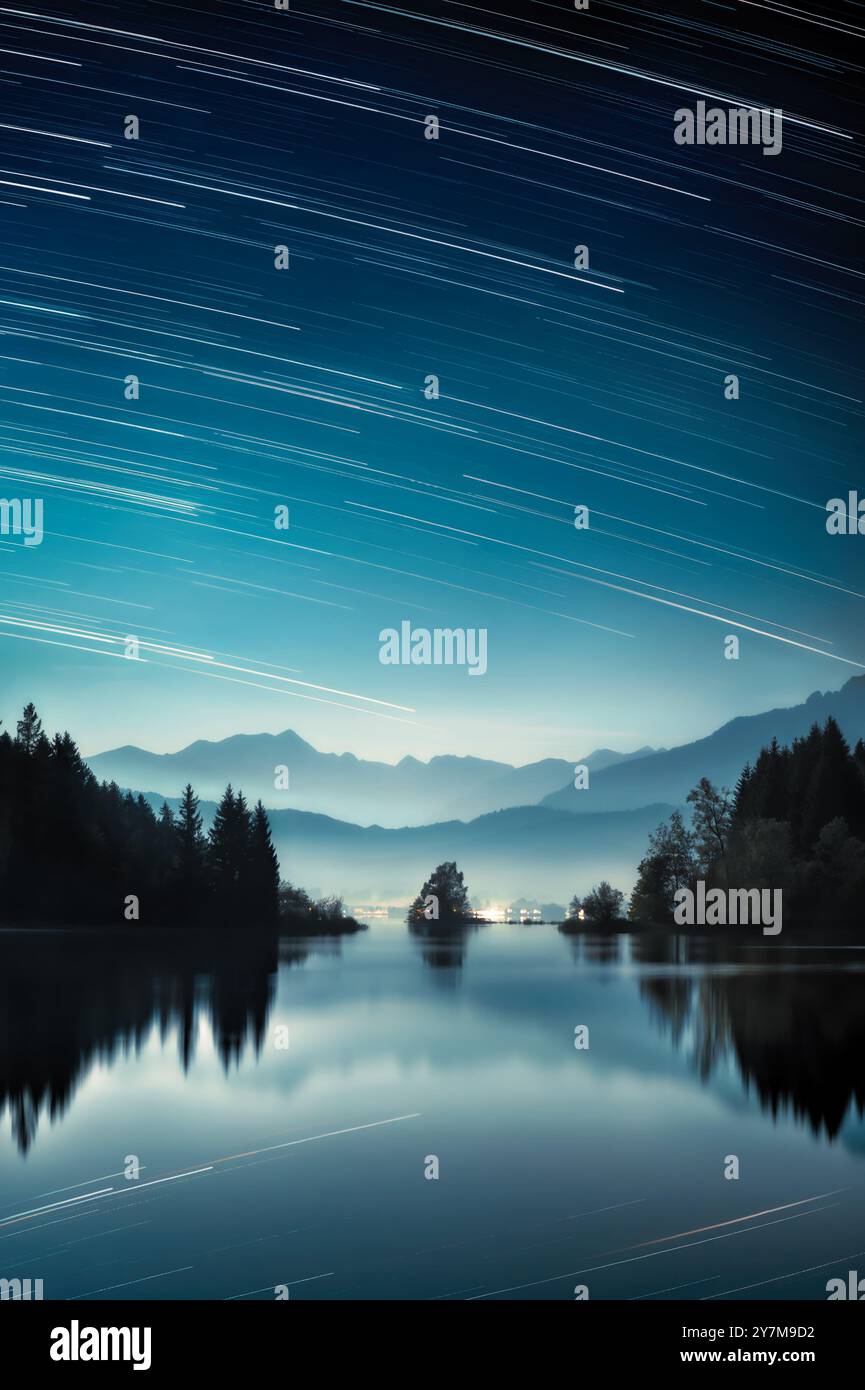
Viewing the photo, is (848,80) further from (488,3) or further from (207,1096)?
(207,1096)

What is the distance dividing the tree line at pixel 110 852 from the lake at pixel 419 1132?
87cm

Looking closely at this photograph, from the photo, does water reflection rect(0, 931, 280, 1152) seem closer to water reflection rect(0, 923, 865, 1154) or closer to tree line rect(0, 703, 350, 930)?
water reflection rect(0, 923, 865, 1154)

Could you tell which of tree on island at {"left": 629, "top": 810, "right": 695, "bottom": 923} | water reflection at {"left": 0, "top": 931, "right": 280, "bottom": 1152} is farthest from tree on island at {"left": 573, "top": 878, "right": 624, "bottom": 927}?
water reflection at {"left": 0, "top": 931, "right": 280, "bottom": 1152}

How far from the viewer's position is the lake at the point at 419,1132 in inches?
277

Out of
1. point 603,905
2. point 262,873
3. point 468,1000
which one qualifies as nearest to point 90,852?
point 262,873

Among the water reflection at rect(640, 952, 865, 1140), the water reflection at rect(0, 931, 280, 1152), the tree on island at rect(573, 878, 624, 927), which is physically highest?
the tree on island at rect(573, 878, 624, 927)

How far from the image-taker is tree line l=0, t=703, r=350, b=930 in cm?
1267

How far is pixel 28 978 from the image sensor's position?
51.4 ft

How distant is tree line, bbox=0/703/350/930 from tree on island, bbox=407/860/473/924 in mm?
2278

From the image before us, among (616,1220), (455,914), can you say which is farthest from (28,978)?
(616,1220)

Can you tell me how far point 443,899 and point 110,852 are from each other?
8.78 m

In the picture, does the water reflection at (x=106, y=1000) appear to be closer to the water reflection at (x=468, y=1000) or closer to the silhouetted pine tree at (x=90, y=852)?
the water reflection at (x=468, y=1000)

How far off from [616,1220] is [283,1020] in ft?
19.3

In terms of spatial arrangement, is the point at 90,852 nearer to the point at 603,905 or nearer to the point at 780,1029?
the point at 603,905
